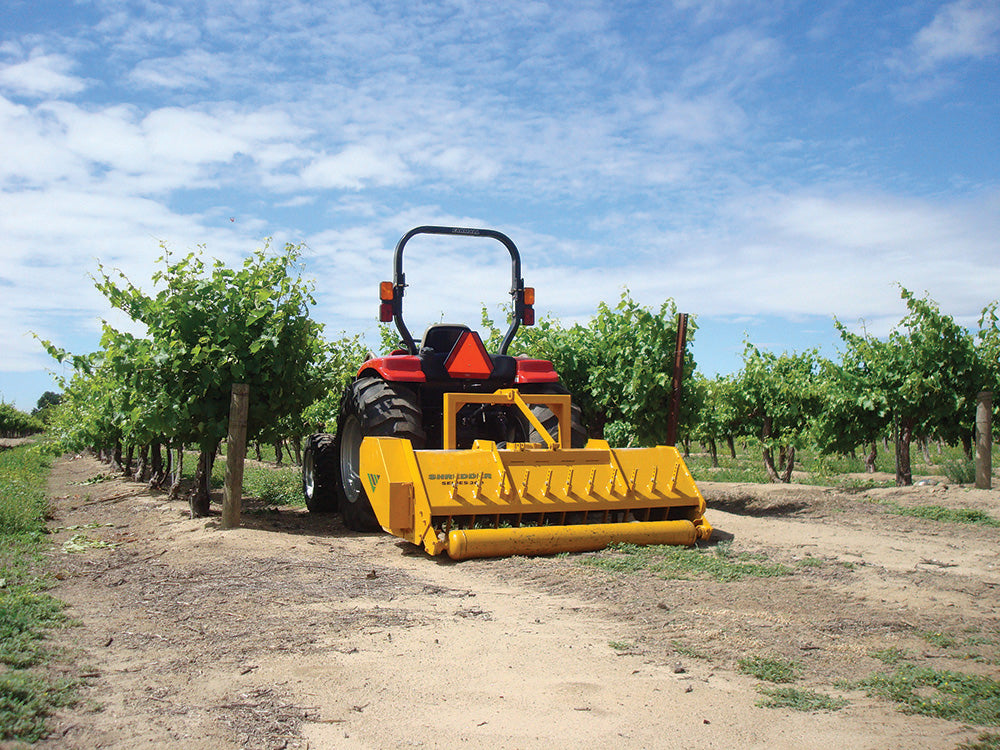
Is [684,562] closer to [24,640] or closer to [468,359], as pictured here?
[468,359]

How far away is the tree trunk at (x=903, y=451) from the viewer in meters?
13.7

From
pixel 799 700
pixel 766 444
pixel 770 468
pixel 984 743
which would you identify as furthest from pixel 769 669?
pixel 766 444

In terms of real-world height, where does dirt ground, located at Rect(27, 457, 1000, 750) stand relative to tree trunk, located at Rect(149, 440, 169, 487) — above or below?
below

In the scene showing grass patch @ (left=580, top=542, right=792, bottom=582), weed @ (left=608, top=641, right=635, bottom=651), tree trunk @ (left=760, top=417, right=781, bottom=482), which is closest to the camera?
weed @ (left=608, top=641, right=635, bottom=651)

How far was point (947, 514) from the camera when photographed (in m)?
9.61

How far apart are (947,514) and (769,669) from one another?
7447 millimetres

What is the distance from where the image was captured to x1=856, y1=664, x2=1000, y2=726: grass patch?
2.95m

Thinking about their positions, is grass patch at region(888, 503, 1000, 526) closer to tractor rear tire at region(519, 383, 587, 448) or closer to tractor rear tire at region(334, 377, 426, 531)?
tractor rear tire at region(519, 383, 587, 448)

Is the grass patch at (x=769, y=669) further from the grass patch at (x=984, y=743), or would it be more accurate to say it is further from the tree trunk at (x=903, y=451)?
the tree trunk at (x=903, y=451)

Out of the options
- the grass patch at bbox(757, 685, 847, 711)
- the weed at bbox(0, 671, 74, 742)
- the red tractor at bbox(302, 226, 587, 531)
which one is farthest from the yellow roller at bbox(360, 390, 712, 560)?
the weed at bbox(0, 671, 74, 742)

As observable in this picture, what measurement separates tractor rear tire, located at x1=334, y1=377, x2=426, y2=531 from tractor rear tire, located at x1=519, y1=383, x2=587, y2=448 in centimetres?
112

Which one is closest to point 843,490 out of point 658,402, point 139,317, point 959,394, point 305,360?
point 959,394

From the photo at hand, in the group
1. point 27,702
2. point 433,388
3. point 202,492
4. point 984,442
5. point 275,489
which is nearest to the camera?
point 27,702

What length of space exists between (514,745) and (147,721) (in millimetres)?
1362
